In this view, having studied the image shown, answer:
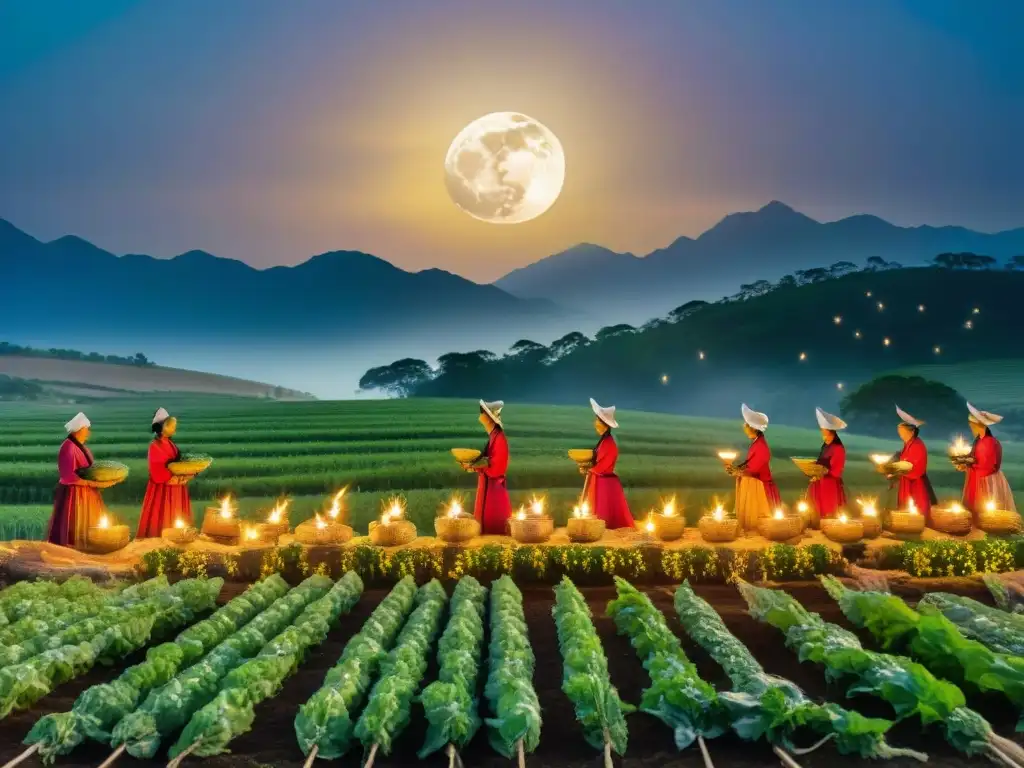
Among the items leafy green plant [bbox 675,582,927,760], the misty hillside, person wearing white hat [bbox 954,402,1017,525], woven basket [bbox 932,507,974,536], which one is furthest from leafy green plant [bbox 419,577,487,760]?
the misty hillside

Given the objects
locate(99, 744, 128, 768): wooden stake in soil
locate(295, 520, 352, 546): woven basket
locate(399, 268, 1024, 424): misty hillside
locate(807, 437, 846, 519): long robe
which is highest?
locate(399, 268, 1024, 424): misty hillside

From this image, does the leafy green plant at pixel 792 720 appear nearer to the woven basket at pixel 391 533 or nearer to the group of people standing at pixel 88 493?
the woven basket at pixel 391 533

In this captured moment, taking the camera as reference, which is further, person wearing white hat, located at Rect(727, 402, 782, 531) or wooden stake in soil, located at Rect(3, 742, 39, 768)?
person wearing white hat, located at Rect(727, 402, 782, 531)

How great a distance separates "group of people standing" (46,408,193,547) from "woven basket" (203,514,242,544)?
1035mm

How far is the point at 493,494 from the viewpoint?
512 inches

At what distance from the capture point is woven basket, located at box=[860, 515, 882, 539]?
1226cm

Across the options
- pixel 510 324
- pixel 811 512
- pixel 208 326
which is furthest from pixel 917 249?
pixel 208 326

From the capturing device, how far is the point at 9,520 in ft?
56.0

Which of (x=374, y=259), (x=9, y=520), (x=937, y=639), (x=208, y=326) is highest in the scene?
(x=374, y=259)

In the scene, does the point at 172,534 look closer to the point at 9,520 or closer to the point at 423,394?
the point at 9,520

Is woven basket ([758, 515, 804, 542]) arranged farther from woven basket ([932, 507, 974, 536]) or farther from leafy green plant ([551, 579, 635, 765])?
leafy green plant ([551, 579, 635, 765])

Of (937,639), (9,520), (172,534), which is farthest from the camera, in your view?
(9,520)

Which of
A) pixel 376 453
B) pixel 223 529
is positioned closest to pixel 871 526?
pixel 223 529

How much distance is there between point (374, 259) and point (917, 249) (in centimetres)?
1597
